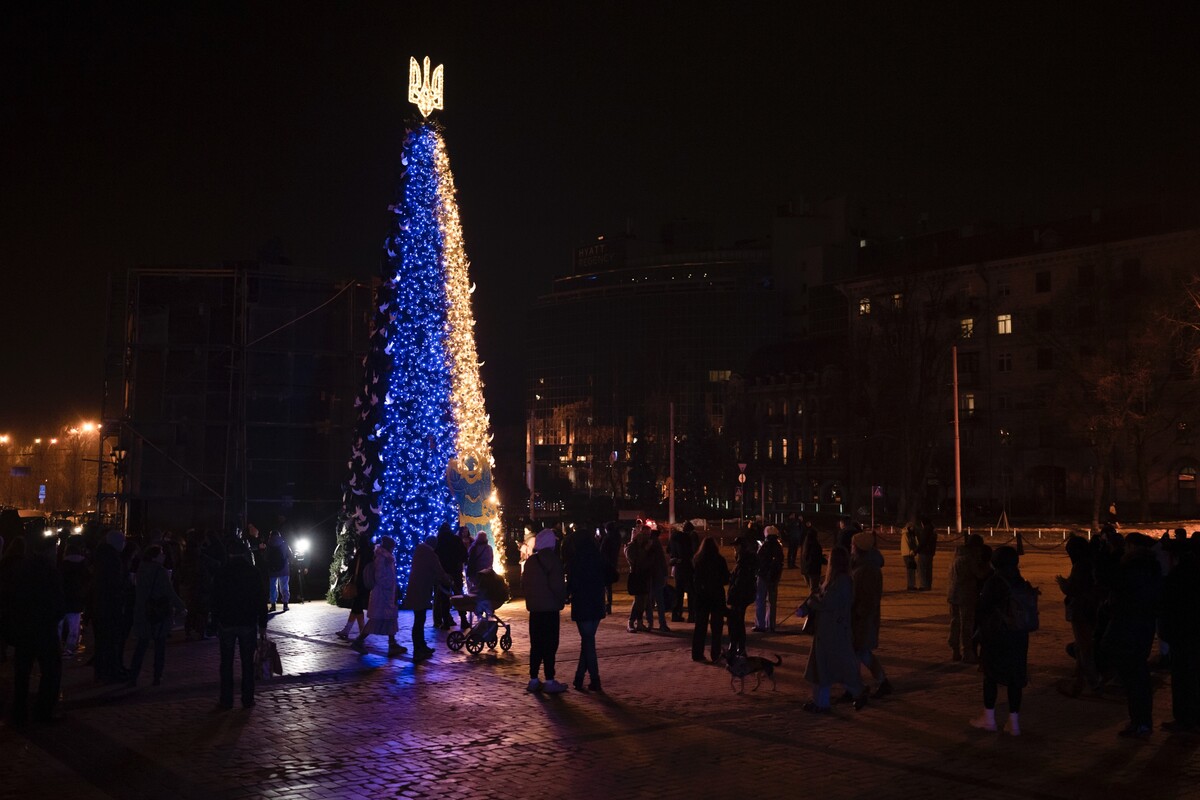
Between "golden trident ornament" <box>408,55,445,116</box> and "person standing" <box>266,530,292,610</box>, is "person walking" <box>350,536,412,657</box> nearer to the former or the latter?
"person standing" <box>266,530,292,610</box>

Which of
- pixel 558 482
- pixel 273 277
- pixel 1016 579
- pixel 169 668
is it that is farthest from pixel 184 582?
pixel 558 482

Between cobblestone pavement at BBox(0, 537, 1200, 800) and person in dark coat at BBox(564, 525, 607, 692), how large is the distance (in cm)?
39

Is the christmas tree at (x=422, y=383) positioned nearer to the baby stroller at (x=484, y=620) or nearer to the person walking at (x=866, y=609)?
the baby stroller at (x=484, y=620)

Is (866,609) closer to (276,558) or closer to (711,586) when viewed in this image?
(711,586)

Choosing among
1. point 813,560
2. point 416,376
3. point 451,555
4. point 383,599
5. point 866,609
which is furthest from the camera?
point 416,376

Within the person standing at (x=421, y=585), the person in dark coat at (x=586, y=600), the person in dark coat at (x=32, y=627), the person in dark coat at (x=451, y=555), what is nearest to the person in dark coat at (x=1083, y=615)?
the person in dark coat at (x=586, y=600)

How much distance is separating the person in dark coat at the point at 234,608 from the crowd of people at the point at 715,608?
1 cm

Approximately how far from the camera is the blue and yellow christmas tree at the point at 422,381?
2173 centimetres

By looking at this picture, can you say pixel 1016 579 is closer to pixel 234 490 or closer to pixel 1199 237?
pixel 234 490

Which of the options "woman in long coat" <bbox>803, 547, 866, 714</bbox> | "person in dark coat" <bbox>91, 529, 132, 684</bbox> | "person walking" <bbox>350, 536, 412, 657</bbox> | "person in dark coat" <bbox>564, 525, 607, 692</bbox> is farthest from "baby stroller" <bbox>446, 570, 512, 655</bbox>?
"woman in long coat" <bbox>803, 547, 866, 714</bbox>

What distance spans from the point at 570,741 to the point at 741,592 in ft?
16.3

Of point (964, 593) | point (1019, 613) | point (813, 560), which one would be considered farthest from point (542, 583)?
point (813, 560)

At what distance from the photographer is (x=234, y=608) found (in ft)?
37.9

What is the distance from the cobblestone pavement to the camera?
8492 mm
